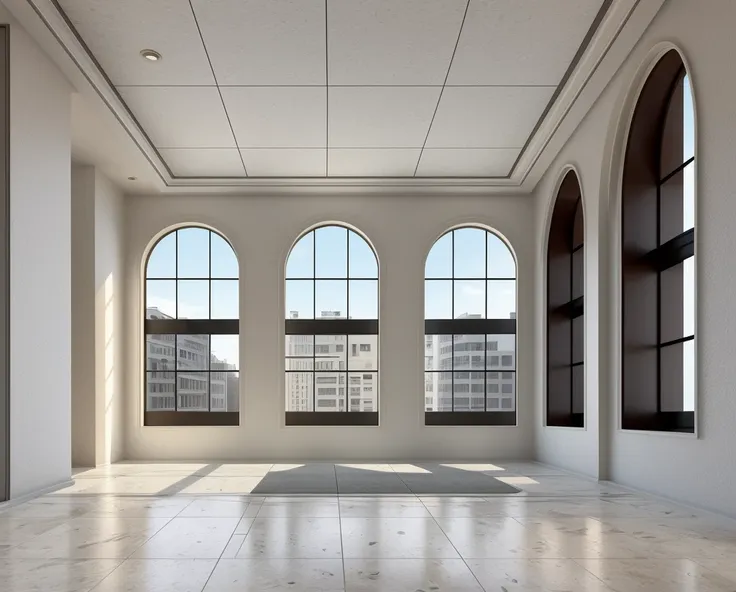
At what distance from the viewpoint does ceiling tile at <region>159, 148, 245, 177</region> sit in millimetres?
8238

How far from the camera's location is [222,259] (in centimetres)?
973

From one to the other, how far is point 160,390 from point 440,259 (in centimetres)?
405

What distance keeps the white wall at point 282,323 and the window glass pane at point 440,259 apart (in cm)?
21

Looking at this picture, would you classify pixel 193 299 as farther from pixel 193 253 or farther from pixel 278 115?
pixel 278 115

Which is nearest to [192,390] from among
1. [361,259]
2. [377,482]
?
[361,259]

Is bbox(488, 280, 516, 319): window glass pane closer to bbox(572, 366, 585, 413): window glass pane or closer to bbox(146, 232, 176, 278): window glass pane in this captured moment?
bbox(572, 366, 585, 413): window glass pane

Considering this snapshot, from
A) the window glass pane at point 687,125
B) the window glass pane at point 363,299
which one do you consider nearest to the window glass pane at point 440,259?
the window glass pane at point 363,299

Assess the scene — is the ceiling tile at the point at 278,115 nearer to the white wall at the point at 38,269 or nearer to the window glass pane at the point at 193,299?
the white wall at the point at 38,269

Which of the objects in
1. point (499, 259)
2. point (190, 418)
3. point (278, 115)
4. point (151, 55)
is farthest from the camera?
point (499, 259)

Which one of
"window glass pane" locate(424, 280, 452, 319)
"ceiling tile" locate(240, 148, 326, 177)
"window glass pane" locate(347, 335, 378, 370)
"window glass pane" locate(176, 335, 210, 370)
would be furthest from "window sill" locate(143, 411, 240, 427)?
"ceiling tile" locate(240, 148, 326, 177)

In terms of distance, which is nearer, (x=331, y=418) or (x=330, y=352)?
(x=331, y=418)

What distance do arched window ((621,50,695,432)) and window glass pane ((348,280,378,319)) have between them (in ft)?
13.1

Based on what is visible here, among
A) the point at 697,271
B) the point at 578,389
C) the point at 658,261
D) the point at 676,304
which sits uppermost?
the point at 658,261

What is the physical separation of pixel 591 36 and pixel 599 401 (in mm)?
3124
